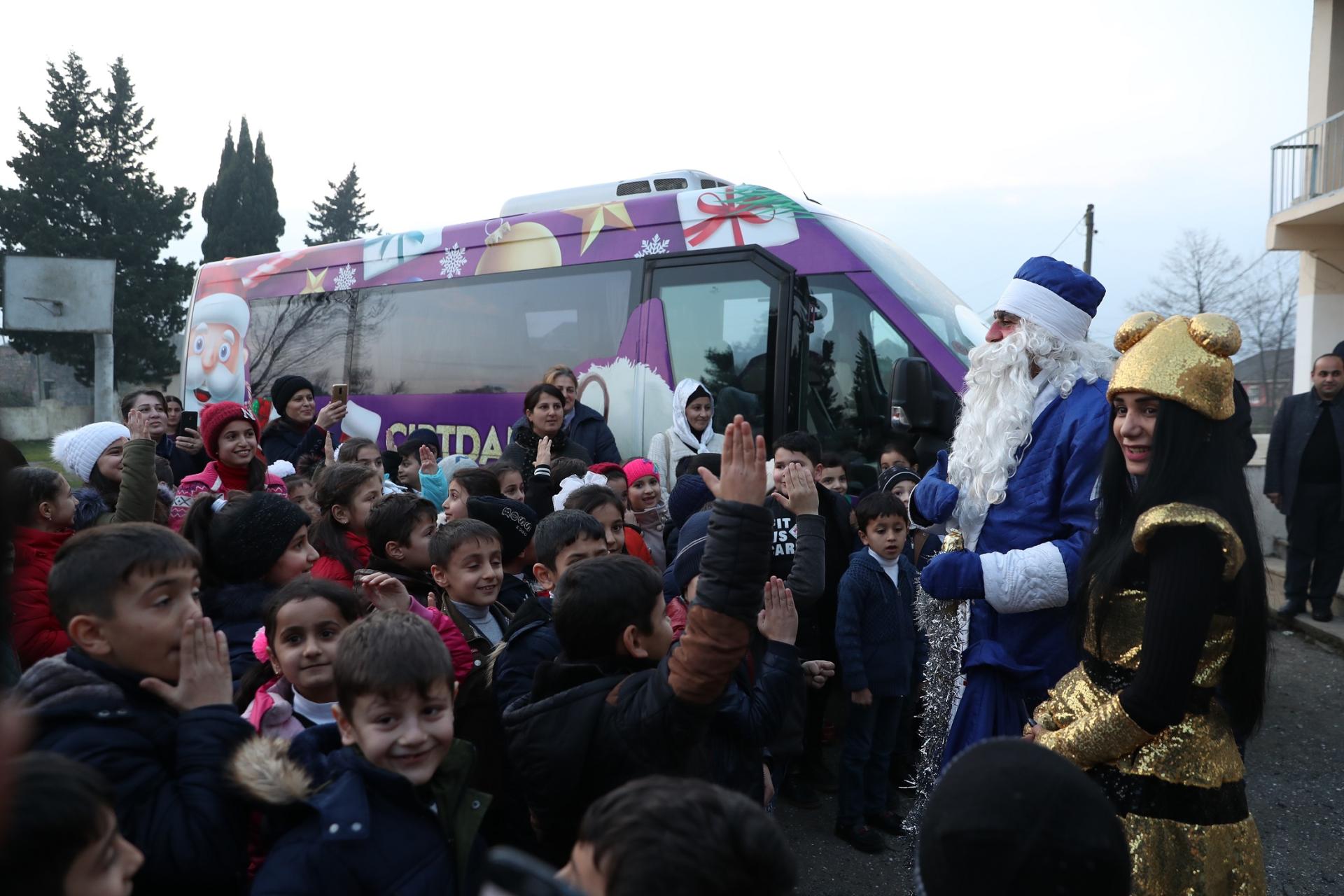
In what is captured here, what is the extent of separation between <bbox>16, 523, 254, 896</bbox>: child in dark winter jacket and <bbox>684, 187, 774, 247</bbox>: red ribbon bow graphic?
583 cm

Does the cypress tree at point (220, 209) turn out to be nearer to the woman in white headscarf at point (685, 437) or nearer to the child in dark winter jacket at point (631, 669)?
the woman in white headscarf at point (685, 437)

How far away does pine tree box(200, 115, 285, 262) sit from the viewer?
42719 millimetres

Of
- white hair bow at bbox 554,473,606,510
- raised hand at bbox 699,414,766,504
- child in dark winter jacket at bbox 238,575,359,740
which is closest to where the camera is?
raised hand at bbox 699,414,766,504

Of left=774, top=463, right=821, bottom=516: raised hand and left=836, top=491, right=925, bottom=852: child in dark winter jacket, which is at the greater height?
left=774, top=463, right=821, bottom=516: raised hand

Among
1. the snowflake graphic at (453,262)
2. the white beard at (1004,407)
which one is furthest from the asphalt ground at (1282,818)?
the snowflake graphic at (453,262)

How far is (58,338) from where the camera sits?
3328cm

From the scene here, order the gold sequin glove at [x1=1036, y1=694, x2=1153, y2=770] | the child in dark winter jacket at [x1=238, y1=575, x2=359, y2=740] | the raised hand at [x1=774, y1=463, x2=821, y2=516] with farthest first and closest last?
the raised hand at [x1=774, y1=463, x2=821, y2=516], the child in dark winter jacket at [x1=238, y1=575, x2=359, y2=740], the gold sequin glove at [x1=1036, y1=694, x2=1153, y2=770]

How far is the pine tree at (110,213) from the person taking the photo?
33.3 meters

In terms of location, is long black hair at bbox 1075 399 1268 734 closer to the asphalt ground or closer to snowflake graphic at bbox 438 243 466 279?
the asphalt ground

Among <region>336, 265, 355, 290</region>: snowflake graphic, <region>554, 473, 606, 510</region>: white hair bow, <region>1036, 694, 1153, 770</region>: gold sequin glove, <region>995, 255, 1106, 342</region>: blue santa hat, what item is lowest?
<region>1036, 694, 1153, 770</region>: gold sequin glove

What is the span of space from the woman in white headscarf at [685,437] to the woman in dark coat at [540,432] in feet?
2.11

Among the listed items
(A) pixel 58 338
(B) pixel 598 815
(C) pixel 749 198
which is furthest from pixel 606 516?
(A) pixel 58 338

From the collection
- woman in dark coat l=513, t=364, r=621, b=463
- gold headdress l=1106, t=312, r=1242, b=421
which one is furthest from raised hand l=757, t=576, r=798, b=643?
woman in dark coat l=513, t=364, r=621, b=463

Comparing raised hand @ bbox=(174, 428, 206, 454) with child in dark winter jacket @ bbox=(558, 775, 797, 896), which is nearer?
child in dark winter jacket @ bbox=(558, 775, 797, 896)
